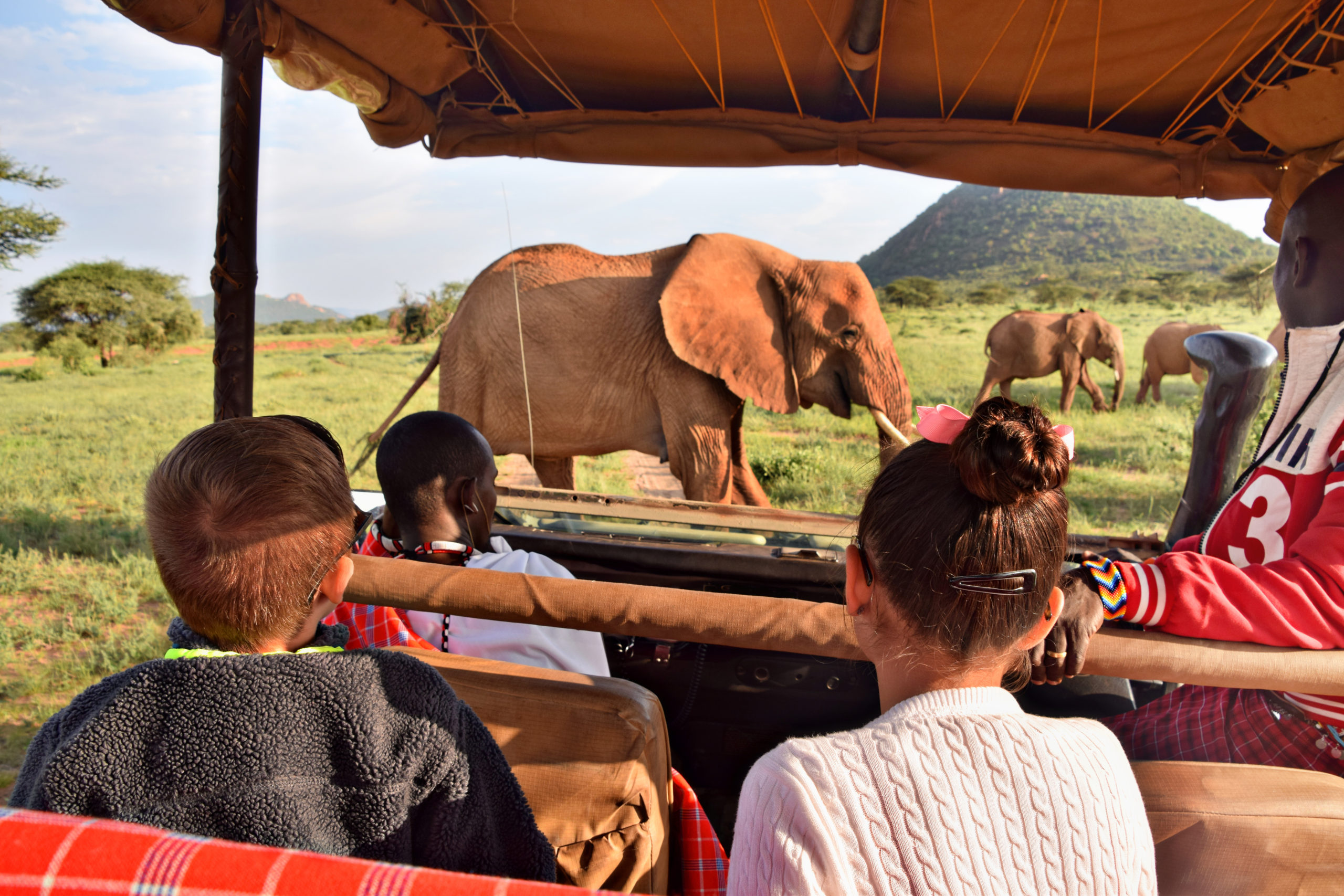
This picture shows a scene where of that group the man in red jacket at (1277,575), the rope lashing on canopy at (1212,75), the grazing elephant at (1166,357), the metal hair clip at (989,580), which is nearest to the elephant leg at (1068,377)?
the grazing elephant at (1166,357)

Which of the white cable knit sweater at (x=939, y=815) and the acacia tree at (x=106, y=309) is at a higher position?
the acacia tree at (x=106, y=309)

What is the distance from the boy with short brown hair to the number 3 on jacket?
137 centimetres

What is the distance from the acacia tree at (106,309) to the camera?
23047 mm

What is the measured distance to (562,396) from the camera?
5.65m

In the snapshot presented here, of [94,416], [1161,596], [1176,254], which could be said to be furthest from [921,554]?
[1176,254]

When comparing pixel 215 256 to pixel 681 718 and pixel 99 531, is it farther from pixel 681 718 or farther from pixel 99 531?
pixel 99 531

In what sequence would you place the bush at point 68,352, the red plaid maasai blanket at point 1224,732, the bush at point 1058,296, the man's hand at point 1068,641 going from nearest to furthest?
the man's hand at point 1068,641 < the red plaid maasai blanket at point 1224,732 < the bush at point 68,352 < the bush at point 1058,296

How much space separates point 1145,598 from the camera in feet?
4.02

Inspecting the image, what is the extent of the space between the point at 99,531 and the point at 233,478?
7151mm

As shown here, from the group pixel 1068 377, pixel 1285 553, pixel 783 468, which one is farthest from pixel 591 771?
pixel 1068 377

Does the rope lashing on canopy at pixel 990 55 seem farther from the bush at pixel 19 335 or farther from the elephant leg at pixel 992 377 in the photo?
the bush at pixel 19 335

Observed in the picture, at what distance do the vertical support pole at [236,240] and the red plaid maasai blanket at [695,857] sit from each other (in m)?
1.97

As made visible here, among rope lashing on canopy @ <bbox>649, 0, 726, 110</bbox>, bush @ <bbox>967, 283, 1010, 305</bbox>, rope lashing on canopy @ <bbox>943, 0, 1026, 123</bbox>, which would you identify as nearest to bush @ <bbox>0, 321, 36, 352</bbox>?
rope lashing on canopy @ <bbox>649, 0, 726, 110</bbox>

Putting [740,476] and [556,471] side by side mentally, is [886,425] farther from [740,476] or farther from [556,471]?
[556,471]
